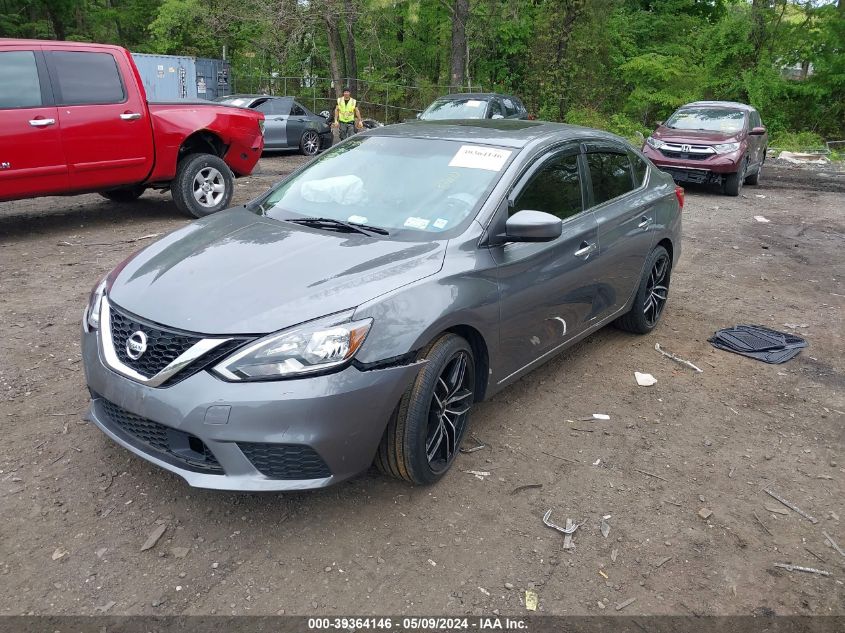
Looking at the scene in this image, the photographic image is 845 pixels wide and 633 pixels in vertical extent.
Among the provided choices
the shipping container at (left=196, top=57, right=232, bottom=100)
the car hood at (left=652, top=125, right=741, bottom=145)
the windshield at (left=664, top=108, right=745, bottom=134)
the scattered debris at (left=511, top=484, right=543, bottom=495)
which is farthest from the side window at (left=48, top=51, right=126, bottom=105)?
the shipping container at (left=196, top=57, right=232, bottom=100)

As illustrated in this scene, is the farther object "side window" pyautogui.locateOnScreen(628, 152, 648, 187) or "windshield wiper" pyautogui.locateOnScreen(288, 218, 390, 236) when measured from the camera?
"side window" pyautogui.locateOnScreen(628, 152, 648, 187)

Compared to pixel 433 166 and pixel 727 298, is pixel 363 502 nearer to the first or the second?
pixel 433 166

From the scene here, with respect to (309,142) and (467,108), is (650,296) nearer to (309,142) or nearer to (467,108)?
(467,108)

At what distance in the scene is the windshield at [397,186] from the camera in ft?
12.4

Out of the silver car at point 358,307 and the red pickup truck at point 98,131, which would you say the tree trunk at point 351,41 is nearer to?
the red pickup truck at point 98,131

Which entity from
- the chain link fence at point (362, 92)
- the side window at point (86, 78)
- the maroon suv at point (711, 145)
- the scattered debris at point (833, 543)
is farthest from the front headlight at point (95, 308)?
the chain link fence at point (362, 92)

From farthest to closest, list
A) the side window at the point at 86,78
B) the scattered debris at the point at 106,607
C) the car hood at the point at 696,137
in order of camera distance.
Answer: the car hood at the point at 696,137, the side window at the point at 86,78, the scattered debris at the point at 106,607

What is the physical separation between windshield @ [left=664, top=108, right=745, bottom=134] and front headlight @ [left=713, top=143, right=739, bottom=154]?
639 millimetres

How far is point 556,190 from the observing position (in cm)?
430

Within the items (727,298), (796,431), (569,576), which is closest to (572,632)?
(569,576)

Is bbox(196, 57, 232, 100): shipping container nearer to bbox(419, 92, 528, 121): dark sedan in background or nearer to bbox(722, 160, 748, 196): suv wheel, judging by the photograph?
bbox(419, 92, 528, 121): dark sedan in background

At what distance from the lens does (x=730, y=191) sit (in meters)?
13.1

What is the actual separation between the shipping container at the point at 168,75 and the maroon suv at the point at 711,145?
18168mm

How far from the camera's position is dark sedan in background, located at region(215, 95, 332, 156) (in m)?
15.8
